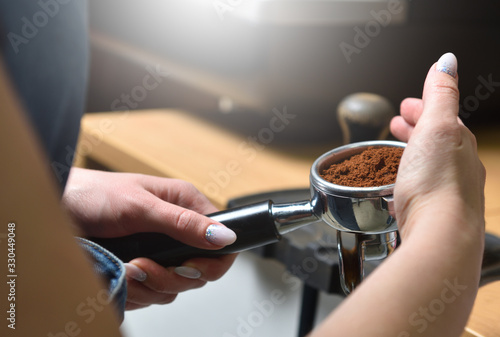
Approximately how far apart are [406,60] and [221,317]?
51 cm

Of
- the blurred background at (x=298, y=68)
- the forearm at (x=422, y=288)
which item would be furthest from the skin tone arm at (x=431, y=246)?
the blurred background at (x=298, y=68)

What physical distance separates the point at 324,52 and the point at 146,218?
538 mm

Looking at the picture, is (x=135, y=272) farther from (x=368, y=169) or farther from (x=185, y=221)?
(x=368, y=169)

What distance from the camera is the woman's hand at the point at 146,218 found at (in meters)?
0.47

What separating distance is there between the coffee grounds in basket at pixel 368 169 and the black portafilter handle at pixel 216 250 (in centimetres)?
7

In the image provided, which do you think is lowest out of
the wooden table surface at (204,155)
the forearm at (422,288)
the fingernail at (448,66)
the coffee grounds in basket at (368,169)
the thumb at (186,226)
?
the wooden table surface at (204,155)

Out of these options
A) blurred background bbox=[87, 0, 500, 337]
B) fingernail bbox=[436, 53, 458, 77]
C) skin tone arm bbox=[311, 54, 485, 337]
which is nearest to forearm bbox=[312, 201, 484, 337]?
skin tone arm bbox=[311, 54, 485, 337]

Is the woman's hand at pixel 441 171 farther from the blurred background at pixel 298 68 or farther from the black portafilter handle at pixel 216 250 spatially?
the blurred background at pixel 298 68

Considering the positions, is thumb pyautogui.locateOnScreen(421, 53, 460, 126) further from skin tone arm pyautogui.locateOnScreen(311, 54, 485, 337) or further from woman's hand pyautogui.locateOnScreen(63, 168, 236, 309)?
woman's hand pyautogui.locateOnScreen(63, 168, 236, 309)

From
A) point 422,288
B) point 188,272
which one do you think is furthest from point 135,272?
point 422,288

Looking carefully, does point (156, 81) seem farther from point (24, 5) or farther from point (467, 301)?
point (467, 301)

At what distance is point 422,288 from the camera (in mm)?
291

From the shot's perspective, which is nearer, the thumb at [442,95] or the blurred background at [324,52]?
the thumb at [442,95]

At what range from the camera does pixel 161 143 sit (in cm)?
103
